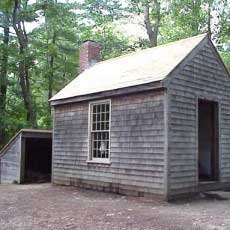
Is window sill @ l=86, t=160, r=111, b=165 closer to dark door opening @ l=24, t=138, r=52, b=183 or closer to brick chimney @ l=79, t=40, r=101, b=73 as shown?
dark door opening @ l=24, t=138, r=52, b=183

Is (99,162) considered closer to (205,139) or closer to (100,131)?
(100,131)

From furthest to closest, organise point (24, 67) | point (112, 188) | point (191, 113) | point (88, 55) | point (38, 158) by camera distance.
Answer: point (24, 67)
point (38, 158)
point (88, 55)
point (112, 188)
point (191, 113)

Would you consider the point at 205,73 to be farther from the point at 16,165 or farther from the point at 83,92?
the point at 16,165

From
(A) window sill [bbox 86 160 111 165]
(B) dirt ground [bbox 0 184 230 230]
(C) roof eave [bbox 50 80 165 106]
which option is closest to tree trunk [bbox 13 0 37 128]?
(C) roof eave [bbox 50 80 165 106]

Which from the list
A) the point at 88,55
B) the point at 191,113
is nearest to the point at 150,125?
the point at 191,113

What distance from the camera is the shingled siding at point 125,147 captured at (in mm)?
10578

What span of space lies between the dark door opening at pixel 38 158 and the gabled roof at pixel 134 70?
402 centimetres

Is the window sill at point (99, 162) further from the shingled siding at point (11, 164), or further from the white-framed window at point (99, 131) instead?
the shingled siding at point (11, 164)

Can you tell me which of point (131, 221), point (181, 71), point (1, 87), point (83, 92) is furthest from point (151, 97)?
point (1, 87)

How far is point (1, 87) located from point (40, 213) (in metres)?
18.1

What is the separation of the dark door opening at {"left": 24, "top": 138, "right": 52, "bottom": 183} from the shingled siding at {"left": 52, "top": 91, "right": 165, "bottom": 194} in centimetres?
367

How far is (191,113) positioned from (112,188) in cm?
331

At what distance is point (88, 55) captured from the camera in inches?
681

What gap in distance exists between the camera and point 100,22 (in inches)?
1218
